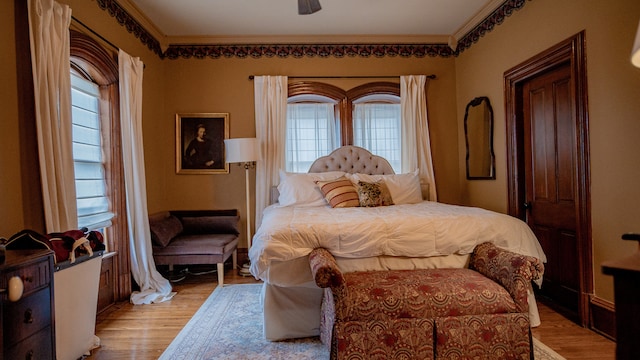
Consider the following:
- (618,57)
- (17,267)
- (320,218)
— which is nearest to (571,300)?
(618,57)

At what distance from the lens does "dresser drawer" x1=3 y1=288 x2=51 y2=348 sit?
56.1 inches

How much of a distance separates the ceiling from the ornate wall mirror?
40.2 inches

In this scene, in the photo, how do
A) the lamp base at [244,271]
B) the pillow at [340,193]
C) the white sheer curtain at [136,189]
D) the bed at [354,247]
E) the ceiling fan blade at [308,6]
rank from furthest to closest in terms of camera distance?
1. the lamp base at [244,271]
2. the pillow at [340,193]
3. the white sheer curtain at [136,189]
4. the ceiling fan blade at [308,6]
5. the bed at [354,247]

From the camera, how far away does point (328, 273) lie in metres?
1.80

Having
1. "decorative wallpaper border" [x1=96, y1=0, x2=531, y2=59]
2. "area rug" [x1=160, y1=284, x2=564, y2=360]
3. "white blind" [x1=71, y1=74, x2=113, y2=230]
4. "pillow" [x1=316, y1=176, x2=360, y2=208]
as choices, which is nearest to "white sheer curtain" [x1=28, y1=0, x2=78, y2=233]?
"white blind" [x1=71, y1=74, x2=113, y2=230]

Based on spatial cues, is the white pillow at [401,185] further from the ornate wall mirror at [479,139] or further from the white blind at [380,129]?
the ornate wall mirror at [479,139]

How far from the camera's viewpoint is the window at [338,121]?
4539 millimetres

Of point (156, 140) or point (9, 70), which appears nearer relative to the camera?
point (9, 70)

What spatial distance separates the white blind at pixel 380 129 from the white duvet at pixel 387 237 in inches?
A: 87.9

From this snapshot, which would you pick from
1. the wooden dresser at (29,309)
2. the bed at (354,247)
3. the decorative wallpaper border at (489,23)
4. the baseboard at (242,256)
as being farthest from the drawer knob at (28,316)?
the decorative wallpaper border at (489,23)

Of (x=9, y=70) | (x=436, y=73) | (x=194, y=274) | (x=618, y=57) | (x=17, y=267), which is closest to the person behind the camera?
(x=17, y=267)

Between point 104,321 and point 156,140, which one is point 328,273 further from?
point 156,140

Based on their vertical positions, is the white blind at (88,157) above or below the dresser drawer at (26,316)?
above

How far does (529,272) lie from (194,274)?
352cm
